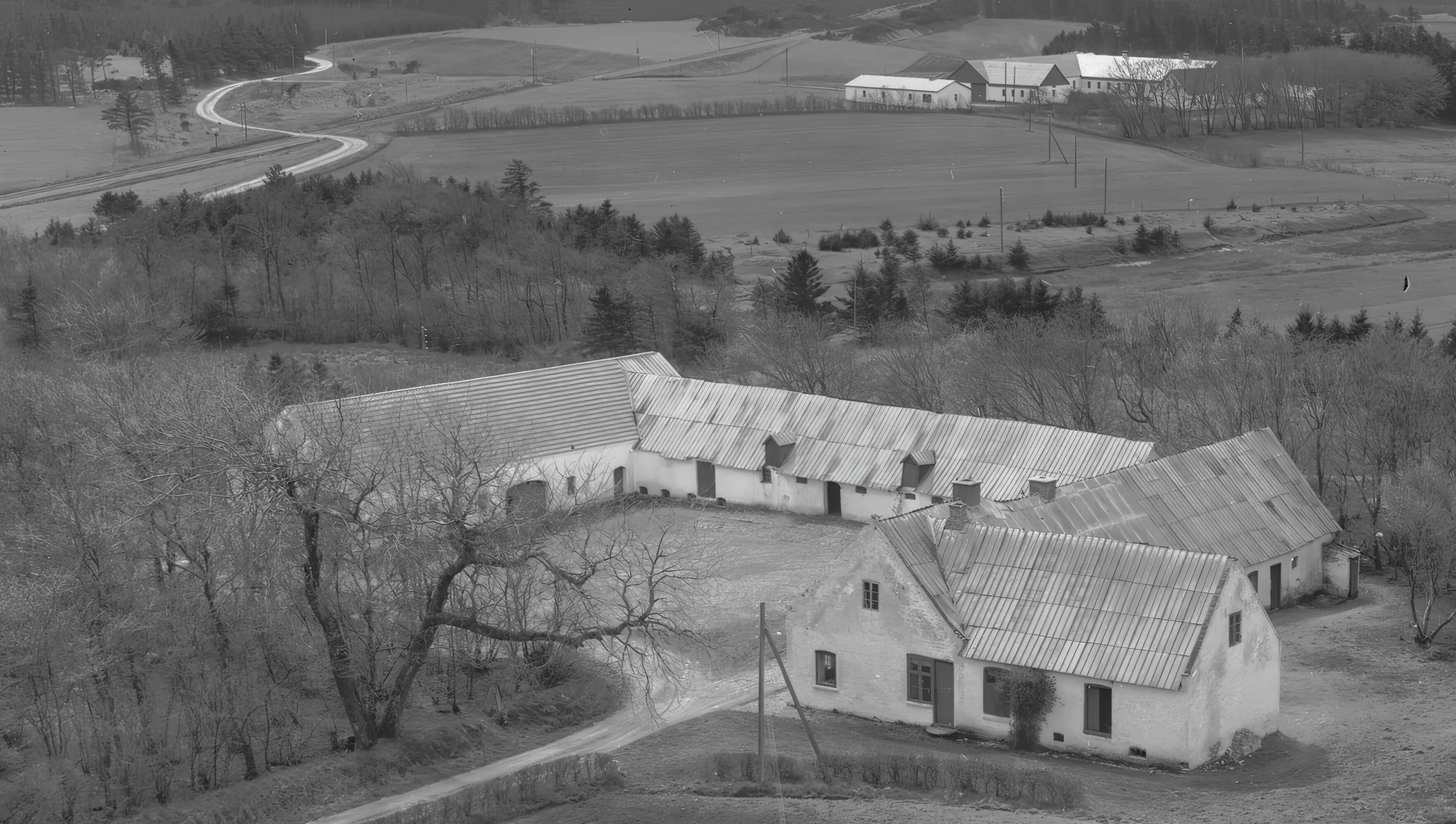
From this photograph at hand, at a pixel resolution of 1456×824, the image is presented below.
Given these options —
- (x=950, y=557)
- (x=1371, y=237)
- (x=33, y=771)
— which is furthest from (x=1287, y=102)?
(x=33, y=771)

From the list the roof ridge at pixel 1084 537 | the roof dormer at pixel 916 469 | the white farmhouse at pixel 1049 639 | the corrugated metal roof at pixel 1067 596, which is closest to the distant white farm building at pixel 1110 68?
the roof dormer at pixel 916 469

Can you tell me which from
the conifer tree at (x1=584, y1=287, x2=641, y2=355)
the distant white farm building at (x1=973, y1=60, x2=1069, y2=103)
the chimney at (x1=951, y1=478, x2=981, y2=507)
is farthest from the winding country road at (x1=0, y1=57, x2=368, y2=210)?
the chimney at (x1=951, y1=478, x2=981, y2=507)

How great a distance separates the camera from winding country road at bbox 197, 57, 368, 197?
115m

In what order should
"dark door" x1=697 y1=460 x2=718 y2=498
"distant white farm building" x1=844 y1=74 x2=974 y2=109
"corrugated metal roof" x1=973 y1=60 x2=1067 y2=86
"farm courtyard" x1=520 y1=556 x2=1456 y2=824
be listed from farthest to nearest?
"corrugated metal roof" x1=973 y1=60 x2=1067 y2=86 < "distant white farm building" x1=844 y1=74 x2=974 y2=109 < "dark door" x1=697 y1=460 x2=718 y2=498 < "farm courtyard" x1=520 y1=556 x2=1456 y2=824

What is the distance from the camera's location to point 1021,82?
16788 cm

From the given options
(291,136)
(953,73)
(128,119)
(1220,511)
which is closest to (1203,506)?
(1220,511)

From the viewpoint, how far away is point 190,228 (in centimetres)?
9012

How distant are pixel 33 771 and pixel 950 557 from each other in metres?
18.1

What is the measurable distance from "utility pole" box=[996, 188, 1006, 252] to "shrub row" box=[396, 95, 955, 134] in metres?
38.2

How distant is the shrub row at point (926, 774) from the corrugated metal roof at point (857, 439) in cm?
1417

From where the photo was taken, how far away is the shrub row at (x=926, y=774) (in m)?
32.1

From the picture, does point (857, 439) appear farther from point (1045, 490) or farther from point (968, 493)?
point (968, 493)

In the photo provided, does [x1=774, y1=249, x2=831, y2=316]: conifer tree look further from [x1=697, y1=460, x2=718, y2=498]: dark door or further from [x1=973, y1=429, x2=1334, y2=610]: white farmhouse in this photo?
[x1=973, y1=429, x2=1334, y2=610]: white farmhouse

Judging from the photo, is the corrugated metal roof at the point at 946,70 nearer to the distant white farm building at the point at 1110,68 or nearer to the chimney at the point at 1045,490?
the distant white farm building at the point at 1110,68
